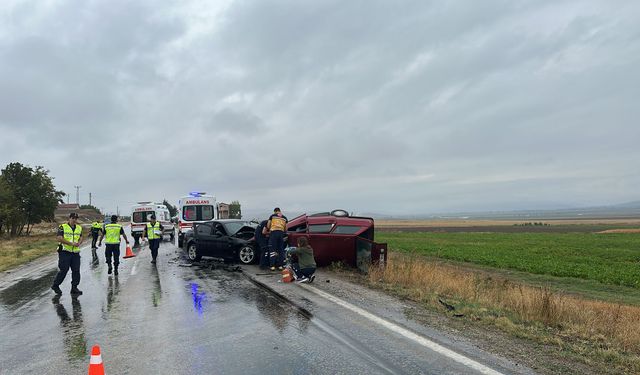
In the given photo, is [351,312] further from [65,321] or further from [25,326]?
[25,326]

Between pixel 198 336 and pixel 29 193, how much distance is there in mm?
38886

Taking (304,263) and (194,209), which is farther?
(194,209)

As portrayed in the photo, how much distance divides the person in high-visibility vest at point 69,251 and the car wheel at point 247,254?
4.86 meters

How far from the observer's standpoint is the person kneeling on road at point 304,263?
31.3ft

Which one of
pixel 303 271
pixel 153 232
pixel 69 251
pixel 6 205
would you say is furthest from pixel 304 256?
pixel 6 205

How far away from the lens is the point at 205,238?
14.4 meters

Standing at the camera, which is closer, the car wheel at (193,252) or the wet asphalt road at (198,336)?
the wet asphalt road at (198,336)

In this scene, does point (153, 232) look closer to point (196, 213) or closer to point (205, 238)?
point (205, 238)

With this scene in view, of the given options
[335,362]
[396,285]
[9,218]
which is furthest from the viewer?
[9,218]

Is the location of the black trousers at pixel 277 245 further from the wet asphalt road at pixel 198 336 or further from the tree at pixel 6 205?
the tree at pixel 6 205

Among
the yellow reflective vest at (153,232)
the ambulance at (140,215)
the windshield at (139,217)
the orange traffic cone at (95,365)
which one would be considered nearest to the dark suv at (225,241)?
the yellow reflective vest at (153,232)

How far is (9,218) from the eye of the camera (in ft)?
109

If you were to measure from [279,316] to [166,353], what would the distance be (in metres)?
1.99

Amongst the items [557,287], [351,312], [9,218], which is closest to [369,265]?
[351,312]
